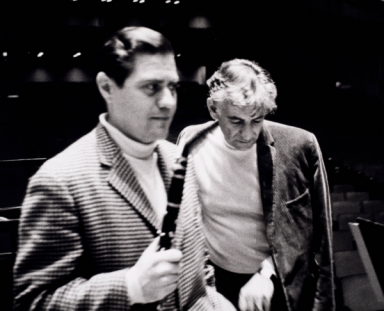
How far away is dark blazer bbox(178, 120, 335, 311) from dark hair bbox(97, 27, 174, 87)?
399mm

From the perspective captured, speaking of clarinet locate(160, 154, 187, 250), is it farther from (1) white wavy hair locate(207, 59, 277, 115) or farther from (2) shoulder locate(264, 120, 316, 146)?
(2) shoulder locate(264, 120, 316, 146)

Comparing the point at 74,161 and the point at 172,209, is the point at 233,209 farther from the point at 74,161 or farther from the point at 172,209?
the point at 74,161

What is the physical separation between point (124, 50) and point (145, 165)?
210mm

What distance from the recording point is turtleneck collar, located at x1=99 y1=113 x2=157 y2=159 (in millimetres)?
691

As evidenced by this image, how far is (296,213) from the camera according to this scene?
108 centimetres

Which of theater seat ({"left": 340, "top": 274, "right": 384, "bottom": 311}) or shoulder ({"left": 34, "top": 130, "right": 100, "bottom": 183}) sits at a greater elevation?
shoulder ({"left": 34, "top": 130, "right": 100, "bottom": 183})

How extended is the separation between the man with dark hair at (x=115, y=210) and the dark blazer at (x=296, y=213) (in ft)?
1.16

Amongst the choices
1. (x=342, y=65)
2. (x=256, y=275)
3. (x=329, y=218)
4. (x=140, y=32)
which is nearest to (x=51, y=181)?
(x=140, y=32)

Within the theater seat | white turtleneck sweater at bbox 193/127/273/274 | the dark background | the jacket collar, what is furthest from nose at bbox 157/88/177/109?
the dark background

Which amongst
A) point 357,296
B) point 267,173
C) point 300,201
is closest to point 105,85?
point 267,173

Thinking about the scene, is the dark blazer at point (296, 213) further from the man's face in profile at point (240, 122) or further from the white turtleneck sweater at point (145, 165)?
the white turtleneck sweater at point (145, 165)

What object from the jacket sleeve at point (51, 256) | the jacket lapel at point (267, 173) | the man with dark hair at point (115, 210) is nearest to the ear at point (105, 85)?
the man with dark hair at point (115, 210)

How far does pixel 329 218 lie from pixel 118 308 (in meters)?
0.69

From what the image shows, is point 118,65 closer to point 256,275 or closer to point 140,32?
point 140,32
